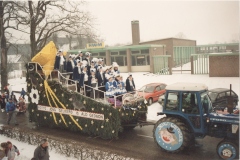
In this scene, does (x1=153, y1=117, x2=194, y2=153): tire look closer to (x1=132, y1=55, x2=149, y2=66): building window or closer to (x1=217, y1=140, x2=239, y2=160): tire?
(x1=217, y1=140, x2=239, y2=160): tire

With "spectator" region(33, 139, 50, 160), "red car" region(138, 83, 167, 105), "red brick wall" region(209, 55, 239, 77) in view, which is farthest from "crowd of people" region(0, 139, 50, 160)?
"red brick wall" region(209, 55, 239, 77)

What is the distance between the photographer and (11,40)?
15023mm

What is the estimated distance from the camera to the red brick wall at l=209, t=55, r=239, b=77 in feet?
42.1

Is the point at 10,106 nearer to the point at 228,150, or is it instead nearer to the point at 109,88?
the point at 109,88

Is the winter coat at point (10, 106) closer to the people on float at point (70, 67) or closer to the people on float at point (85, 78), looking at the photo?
the people on float at point (70, 67)

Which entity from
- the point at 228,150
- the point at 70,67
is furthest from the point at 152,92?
the point at 228,150

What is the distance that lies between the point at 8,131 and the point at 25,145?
123 cm

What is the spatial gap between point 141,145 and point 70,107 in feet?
9.12

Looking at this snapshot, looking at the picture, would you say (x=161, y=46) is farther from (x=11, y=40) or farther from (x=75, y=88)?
(x=75, y=88)

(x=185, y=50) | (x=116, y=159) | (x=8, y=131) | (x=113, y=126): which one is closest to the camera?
(x=116, y=159)

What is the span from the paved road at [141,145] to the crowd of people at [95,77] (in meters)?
1.55

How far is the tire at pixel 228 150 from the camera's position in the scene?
5.55m

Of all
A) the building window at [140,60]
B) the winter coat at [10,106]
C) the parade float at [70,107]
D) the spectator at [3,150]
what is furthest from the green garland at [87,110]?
the building window at [140,60]

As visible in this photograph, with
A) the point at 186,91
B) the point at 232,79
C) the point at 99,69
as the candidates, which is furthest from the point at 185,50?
the point at 186,91
